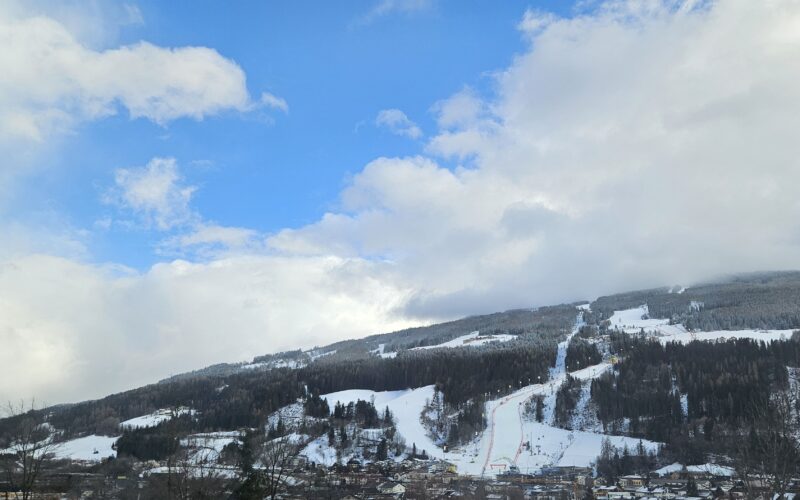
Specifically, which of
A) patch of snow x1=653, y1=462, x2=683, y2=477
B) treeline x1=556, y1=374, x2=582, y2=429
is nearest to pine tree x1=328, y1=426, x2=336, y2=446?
treeline x1=556, y1=374, x2=582, y2=429

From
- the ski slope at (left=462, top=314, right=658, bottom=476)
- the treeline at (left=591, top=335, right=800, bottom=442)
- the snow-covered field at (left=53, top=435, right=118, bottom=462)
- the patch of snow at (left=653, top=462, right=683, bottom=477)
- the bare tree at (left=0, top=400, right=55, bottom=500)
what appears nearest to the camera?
the bare tree at (left=0, top=400, right=55, bottom=500)

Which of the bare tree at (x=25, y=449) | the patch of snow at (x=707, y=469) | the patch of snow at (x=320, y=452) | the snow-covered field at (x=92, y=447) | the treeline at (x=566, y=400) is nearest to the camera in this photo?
the bare tree at (x=25, y=449)

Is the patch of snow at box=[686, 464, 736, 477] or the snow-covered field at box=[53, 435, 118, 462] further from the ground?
the snow-covered field at box=[53, 435, 118, 462]

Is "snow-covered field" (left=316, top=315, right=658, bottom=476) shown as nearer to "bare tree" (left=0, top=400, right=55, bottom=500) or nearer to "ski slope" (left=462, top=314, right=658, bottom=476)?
"ski slope" (left=462, top=314, right=658, bottom=476)

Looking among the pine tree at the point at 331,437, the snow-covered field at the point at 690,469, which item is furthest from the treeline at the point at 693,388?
the pine tree at the point at 331,437

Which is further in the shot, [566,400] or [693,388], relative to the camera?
[566,400]

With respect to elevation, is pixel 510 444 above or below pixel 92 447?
below

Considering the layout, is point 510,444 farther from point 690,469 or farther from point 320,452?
point 690,469

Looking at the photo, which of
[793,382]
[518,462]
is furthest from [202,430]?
[793,382]

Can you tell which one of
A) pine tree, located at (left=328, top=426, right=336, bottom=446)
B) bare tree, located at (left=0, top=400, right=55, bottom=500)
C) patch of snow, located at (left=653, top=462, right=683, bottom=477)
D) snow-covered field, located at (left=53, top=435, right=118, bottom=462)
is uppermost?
bare tree, located at (left=0, top=400, right=55, bottom=500)

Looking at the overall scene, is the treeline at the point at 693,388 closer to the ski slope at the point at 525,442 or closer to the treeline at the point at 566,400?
the treeline at the point at 566,400

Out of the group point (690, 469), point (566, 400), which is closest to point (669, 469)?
point (690, 469)

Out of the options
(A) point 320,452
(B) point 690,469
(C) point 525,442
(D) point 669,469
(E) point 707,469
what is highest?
(A) point 320,452

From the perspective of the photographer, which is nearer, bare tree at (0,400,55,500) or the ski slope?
bare tree at (0,400,55,500)
